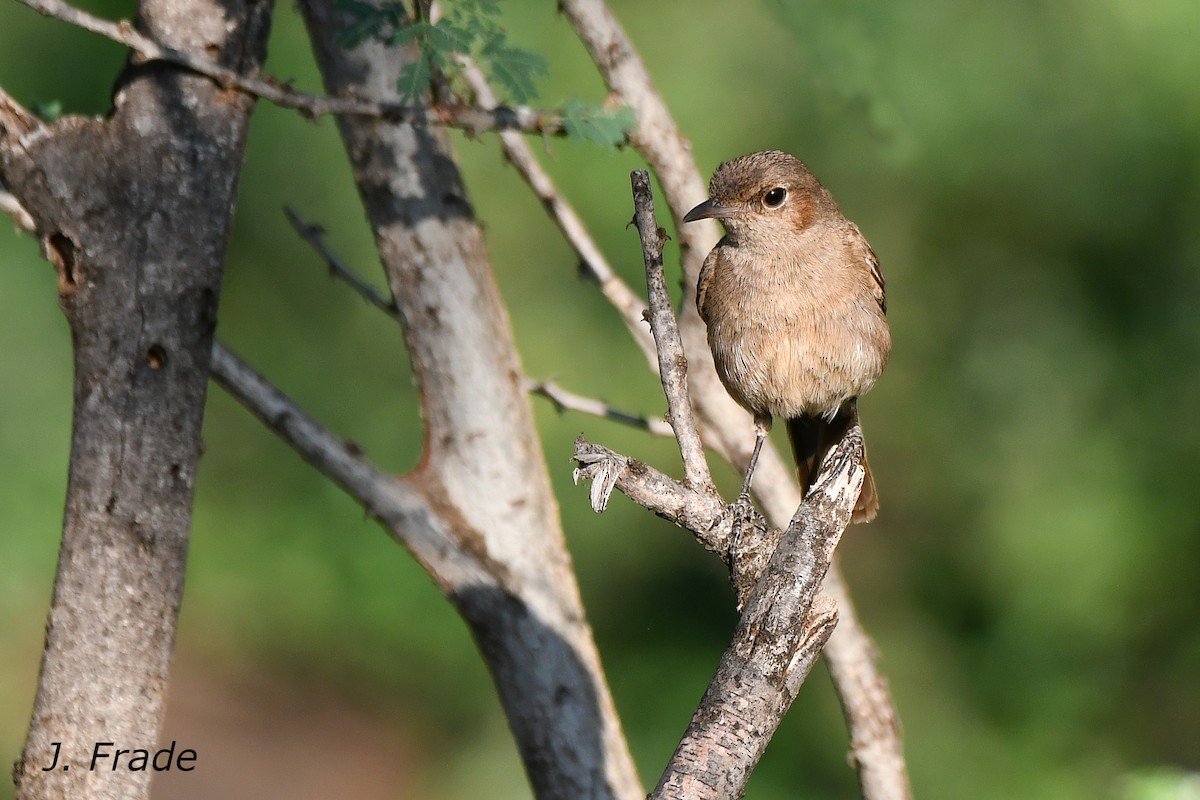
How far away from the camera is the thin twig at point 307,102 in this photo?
337 centimetres

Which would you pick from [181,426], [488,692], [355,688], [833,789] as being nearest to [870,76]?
[181,426]

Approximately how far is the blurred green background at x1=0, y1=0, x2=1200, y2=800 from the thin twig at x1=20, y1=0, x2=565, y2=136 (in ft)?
9.70

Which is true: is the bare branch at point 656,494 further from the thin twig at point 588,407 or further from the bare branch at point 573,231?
the bare branch at point 573,231

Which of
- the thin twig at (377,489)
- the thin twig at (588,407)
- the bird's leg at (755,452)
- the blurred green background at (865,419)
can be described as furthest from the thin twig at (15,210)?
the blurred green background at (865,419)

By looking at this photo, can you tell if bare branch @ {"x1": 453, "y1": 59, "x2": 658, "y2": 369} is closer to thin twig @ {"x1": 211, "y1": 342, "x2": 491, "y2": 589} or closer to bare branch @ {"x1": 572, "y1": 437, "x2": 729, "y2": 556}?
thin twig @ {"x1": 211, "y1": 342, "x2": 491, "y2": 589}

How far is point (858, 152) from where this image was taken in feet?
24.5

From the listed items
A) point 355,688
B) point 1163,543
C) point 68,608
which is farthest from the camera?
point 355,688

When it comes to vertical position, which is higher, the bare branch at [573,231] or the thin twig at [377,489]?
the bare branch at [573,231]

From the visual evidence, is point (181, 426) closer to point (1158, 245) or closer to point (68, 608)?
point (68, 608)

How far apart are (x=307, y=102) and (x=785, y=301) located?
1668 mm

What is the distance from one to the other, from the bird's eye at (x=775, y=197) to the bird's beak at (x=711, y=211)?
122 millimetres

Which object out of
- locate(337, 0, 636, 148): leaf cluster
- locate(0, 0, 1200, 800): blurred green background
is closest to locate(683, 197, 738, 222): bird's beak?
locate(337, 0, 636, 148): leaf cluster

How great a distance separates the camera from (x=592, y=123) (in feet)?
12.4

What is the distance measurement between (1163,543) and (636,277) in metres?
3.38
